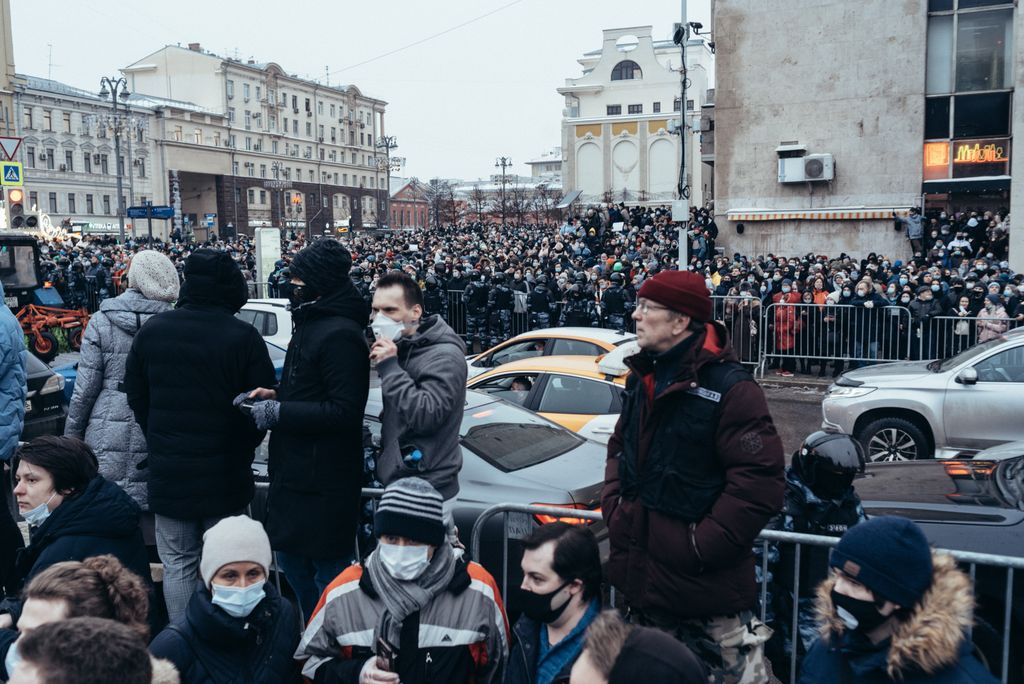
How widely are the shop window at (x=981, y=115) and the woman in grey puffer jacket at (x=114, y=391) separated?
25373 mm

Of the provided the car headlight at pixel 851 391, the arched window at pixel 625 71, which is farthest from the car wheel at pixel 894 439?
the arched window at pixel 625 71

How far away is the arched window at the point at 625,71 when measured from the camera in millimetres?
82812

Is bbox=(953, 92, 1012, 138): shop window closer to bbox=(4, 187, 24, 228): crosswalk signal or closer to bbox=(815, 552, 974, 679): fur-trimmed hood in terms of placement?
bbox=(4, 187, 24, 228): crosswalk signal

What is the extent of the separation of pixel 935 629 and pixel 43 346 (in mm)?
16923

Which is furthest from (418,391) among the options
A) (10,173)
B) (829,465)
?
(10,173)

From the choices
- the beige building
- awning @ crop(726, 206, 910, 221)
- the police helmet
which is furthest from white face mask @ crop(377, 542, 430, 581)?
the beige building

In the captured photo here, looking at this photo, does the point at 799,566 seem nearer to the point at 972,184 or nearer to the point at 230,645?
the point at 230,645

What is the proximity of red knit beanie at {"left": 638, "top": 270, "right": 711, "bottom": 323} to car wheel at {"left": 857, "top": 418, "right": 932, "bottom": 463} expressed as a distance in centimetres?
700

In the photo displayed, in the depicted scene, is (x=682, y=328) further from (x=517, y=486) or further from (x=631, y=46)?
(x=631, y=46)

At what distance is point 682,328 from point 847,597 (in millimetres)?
1070

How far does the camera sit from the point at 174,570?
4.20m

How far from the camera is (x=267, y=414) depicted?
12.6ft

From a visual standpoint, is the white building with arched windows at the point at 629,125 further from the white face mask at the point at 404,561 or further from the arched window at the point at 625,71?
the white face mask at the point at 404,561

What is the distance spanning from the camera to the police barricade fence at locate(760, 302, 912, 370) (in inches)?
566
